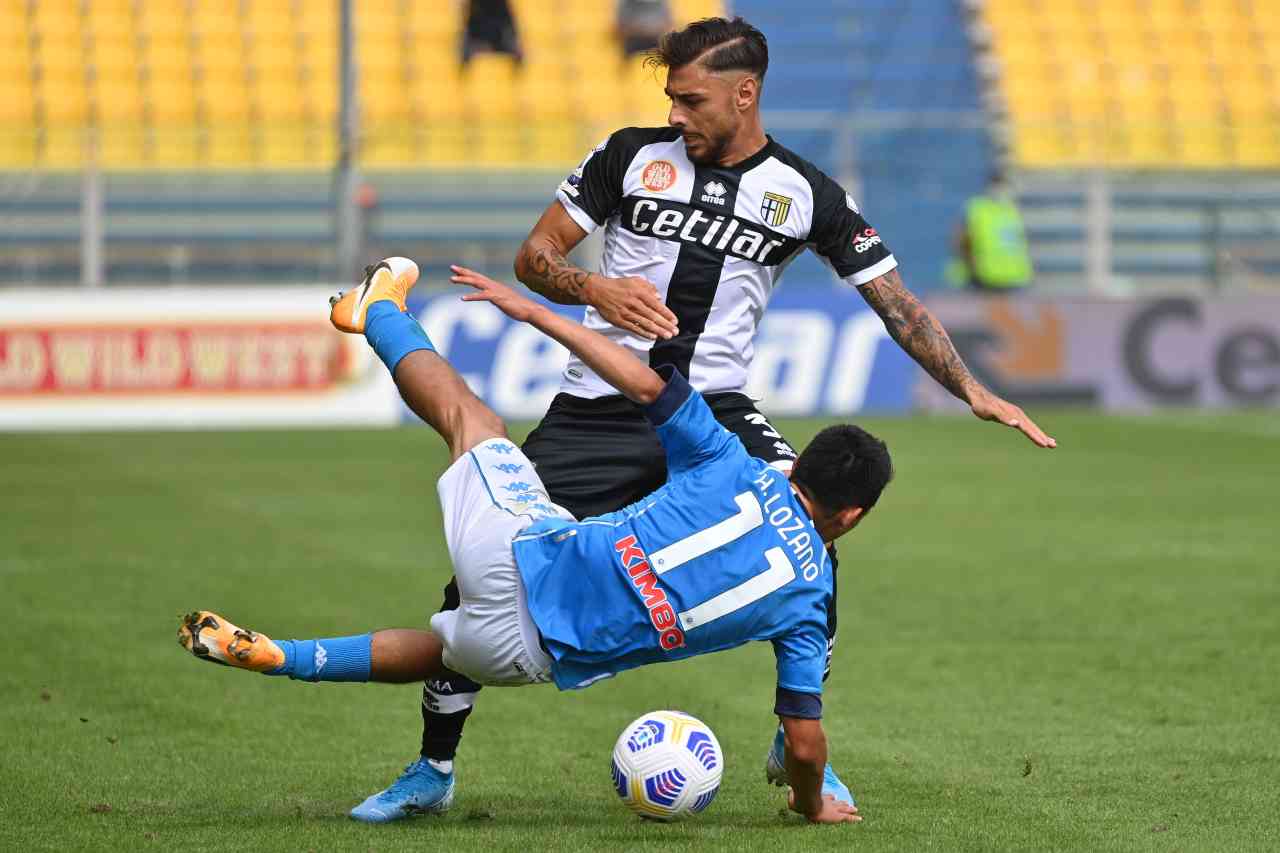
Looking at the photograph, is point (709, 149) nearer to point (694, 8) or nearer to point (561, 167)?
point (561, 167)

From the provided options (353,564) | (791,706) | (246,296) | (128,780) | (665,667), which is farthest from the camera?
(246,296)

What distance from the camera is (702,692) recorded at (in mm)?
7688

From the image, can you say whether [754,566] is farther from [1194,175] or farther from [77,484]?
[1194,175]

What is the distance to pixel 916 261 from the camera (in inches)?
987

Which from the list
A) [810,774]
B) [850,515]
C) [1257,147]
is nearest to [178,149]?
[1257,147]

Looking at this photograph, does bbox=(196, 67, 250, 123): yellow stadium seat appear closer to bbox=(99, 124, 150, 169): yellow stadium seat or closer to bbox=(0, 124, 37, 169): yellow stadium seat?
bbox=(99, 124, 150, 169): yellow stadium seat

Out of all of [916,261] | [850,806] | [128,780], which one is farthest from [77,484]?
[916,261]

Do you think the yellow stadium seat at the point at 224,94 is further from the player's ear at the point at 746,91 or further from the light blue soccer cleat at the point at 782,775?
the light blue soccer cleat at the point at 782,775

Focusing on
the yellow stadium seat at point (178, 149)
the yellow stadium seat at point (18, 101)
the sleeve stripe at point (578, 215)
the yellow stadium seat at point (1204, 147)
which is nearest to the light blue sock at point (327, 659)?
the sleeve stripe at point (578, 215)

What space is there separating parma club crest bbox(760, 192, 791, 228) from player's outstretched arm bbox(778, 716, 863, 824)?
5.29 ft

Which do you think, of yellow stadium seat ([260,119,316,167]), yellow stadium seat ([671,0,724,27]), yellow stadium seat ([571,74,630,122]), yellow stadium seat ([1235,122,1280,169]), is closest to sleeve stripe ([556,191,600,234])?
yellow stadium seat ([260,119,316,167])

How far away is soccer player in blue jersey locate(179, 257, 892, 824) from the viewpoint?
5.24m

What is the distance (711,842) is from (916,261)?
20268 millimetres

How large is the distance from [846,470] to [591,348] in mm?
750
